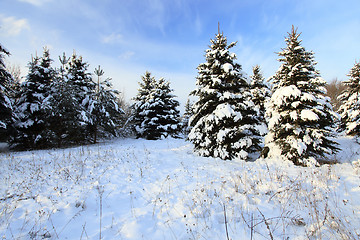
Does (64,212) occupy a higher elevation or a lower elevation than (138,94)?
lower

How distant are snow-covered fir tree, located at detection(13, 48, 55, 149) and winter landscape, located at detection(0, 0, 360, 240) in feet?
0.28

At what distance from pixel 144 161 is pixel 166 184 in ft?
9.74

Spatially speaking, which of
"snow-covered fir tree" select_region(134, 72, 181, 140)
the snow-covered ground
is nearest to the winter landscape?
the snow-covered ground

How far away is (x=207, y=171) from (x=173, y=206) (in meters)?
2.80

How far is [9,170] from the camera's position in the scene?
6.09 meters

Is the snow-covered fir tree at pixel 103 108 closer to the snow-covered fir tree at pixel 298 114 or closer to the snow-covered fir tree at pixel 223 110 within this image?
the snow-covered fir tree at pixel 223 110

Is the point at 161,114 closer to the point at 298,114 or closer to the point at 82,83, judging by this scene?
the point at 82,83

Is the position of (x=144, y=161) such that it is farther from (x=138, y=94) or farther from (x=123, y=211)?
(x=138, y=94)

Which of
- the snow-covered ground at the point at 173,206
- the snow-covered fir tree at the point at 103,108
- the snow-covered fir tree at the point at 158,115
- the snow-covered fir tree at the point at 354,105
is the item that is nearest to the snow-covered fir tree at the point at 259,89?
the snow-covered fir tree at the point at 354,105

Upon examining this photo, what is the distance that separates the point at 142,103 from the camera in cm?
2289

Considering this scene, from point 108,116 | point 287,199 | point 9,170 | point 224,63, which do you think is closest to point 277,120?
point 224,63

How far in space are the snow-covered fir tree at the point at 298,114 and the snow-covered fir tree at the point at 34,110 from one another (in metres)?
16.2

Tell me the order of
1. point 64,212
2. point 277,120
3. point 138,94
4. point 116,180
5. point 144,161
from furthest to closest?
point 138,94 < point 277,120 < point 144,161 < point 116,180 < point 64,212

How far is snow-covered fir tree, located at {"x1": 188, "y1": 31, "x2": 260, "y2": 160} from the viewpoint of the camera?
8.53 m
